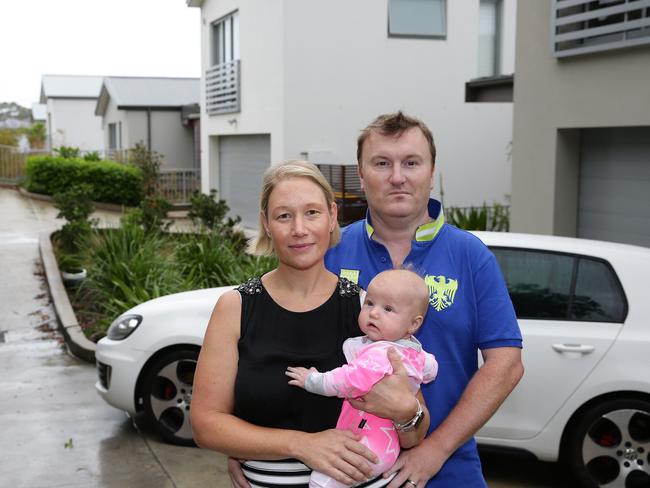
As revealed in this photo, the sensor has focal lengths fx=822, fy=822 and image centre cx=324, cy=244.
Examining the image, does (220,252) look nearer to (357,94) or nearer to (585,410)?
(585,410)

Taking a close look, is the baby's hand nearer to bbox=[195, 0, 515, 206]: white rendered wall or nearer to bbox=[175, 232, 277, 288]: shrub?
bbox=[175, 232, 277, 288]: shrub

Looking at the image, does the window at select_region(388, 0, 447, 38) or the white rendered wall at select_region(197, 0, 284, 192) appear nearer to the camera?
the white rendered wall at select_region(197, 0, 284, 192)

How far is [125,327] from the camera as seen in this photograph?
21.4ft

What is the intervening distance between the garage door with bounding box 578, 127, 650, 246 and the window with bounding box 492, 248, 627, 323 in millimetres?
4403

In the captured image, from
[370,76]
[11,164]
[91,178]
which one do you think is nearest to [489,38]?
[370,76]

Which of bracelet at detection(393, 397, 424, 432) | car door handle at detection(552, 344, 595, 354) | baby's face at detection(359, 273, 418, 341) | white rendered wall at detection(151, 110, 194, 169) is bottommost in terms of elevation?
car door handle at detection(552, 344, 595, 354)

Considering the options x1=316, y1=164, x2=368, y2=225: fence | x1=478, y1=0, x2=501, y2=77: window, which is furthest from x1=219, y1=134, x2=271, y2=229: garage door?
x1=478, y1=0, x2=501, y2=77: window

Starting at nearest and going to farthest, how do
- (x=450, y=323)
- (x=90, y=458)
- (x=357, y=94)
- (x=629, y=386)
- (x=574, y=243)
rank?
(x=450, y=323) < (x=629, y=386) < (x=574, y=243) < (x=90, y=458) < (x=357, y=94)

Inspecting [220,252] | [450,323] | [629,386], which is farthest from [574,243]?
[220,252]

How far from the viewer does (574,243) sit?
18.1 ft

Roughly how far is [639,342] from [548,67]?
5831 millimetres

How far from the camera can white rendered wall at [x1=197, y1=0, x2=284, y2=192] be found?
57.2 ft

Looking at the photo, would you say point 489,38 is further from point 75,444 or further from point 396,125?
point 396,125

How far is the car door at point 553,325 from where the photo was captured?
5.20 metres
